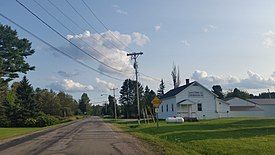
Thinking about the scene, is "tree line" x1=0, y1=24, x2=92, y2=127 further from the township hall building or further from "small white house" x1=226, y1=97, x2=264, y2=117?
"small white house" x1=226, y1=97, x2=264, y2=117

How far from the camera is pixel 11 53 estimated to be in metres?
60.2

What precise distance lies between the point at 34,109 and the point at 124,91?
3093 inches

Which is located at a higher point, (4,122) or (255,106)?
(255,106)

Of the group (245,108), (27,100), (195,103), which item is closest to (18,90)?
(27,100)

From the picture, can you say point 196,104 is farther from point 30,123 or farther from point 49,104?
point 49,104

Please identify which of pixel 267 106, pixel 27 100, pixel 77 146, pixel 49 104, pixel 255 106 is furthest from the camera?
pixel 49 104

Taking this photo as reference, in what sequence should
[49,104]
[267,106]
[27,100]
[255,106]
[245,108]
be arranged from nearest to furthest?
[27,100] < [245,108] < [255,106] < [267,106] < [49,104]

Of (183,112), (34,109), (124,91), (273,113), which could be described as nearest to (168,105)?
(183,112)

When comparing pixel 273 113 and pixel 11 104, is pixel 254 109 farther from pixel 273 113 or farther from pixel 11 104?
pixel 11 104

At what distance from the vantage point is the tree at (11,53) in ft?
196

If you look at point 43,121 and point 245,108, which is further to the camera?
point 245,108

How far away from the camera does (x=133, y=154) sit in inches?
654

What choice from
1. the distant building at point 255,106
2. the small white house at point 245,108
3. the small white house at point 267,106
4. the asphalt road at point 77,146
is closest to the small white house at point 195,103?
the small white house at point 245,108

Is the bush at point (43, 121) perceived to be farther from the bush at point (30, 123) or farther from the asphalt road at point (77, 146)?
the asphalt road at point (77, 146)
